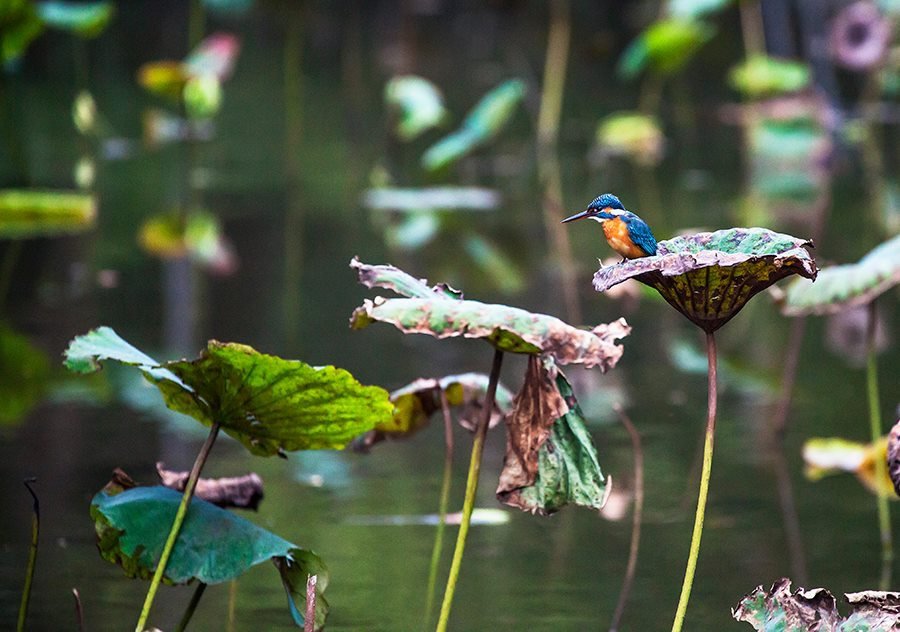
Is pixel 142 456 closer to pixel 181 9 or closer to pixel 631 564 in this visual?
pixel 631 564

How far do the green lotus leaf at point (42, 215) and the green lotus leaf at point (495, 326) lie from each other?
382 centimetres

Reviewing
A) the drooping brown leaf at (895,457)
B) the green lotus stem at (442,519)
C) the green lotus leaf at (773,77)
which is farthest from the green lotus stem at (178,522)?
the green lotus leaf at (773,77)

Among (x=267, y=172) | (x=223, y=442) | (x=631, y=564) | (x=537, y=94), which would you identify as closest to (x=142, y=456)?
(x=223, y=442)

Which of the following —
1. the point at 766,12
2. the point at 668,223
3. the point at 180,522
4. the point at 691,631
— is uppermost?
the point at 766,12

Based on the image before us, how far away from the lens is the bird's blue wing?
1.50 metres

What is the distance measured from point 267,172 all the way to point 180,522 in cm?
525

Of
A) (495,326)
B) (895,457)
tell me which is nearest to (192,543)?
(495,326)

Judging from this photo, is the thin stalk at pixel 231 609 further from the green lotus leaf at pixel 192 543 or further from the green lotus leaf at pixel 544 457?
the green lotus leaf at pixel 544 457

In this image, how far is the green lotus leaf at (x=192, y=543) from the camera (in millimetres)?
1541

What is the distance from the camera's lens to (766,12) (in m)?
11.0

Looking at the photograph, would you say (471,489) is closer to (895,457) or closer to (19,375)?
(895,457)

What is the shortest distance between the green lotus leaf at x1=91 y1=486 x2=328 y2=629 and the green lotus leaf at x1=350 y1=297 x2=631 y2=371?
31 centimetres

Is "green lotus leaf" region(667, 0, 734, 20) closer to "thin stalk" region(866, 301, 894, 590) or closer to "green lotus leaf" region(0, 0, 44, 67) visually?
"green lotus leaf" region(0, 0, 44, 67)

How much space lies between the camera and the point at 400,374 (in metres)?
3.43
